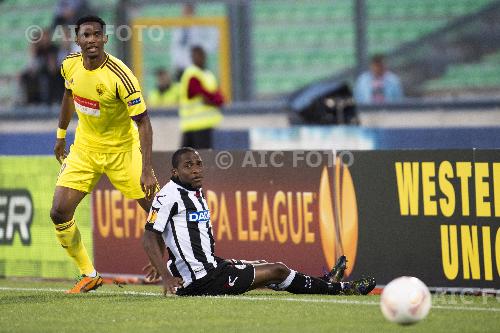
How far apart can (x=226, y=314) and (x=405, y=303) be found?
4.99 feet

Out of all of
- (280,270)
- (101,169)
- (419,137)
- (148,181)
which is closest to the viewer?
(280,270)

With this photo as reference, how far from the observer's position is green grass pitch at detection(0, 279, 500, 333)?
860 centimetres

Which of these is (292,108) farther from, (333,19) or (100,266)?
(100,266)

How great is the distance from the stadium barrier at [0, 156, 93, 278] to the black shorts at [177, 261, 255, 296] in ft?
9.53

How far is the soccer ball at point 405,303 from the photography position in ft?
27.1

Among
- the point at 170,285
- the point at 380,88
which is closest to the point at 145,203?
the point at 170,285

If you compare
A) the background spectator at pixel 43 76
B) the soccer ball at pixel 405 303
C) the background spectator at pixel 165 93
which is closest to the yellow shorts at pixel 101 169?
the soccer ball at pixel 405 303

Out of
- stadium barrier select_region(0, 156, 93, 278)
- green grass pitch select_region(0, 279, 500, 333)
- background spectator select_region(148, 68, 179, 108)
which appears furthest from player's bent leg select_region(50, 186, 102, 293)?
background spectator select_region(148, 68, 179, 108)

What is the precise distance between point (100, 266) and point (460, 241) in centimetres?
379

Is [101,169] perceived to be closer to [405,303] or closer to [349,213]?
[349,213]

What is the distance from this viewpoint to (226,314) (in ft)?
30.3

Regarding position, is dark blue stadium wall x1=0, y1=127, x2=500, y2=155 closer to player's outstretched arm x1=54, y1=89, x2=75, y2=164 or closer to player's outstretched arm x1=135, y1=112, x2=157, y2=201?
player's outstretched arm x1=54, y1=89, x2=75, y2=164

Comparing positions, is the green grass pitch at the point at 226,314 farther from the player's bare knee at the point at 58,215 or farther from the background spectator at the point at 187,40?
the background spectator at the point at 187,40

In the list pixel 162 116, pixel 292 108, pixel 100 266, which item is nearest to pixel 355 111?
pixel 292 108
